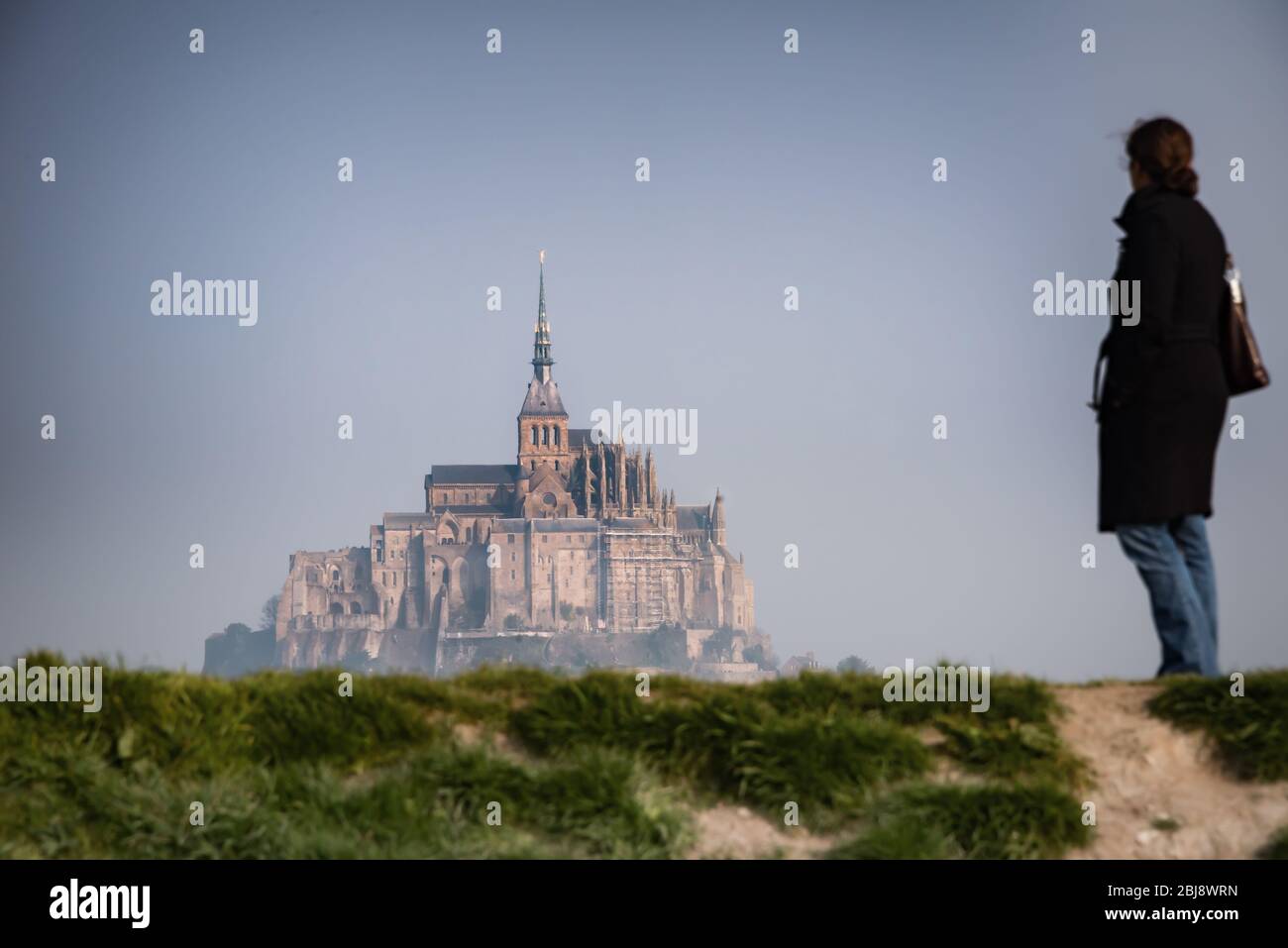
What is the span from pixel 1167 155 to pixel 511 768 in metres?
4.19

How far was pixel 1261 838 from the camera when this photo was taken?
6.39m

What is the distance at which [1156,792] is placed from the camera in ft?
21.9

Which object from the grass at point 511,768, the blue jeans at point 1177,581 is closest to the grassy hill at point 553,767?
the grass at point 511,768

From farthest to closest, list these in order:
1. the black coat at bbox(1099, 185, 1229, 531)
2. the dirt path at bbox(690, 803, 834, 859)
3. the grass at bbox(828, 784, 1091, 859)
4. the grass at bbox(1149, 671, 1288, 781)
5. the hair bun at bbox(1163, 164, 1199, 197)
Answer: the hair bun at bbox(1163, 164, 1199, 197), the black coat at bbox(1099, 185, 1229, 531), the grass at bbox(1149, 671, 1288, 781), the dirt path at bbox(690, 803, 834, 859), the grass at bbox(828, 784, 1091, 859)

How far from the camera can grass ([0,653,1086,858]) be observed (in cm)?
615

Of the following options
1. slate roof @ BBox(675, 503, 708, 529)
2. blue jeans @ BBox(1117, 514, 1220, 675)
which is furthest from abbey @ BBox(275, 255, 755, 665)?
blue jeans @ BBox(1117, 514, 1220, 675)

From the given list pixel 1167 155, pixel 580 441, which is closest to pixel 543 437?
pixel 580 441

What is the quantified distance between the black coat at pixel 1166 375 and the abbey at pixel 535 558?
548 ft

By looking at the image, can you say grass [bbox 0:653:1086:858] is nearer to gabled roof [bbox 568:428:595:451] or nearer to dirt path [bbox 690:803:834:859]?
dirt path [bbox 690:803:834:859]

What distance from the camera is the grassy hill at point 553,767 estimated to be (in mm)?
6164

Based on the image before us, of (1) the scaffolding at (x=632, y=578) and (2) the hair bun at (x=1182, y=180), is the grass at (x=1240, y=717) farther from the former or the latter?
(1) the scaffolding at (x=632, y=578)
